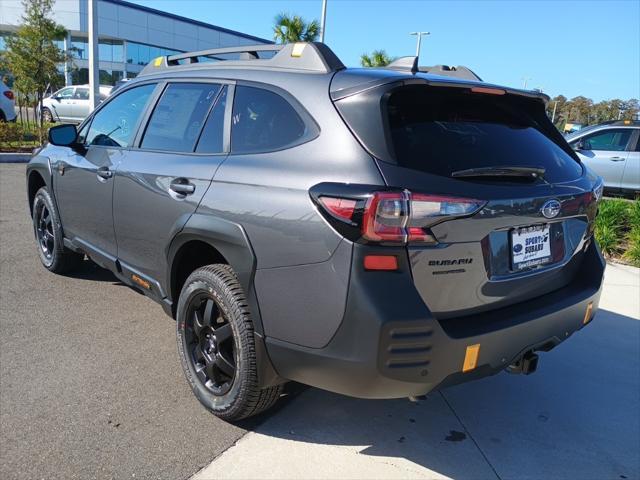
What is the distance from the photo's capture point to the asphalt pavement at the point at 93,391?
8.19ft

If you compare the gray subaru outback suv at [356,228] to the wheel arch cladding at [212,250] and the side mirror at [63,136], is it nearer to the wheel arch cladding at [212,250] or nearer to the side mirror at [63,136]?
the wheel arch cladding at [212,250]

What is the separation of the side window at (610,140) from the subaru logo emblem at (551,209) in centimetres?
1125

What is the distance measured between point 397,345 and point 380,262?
1.07ft

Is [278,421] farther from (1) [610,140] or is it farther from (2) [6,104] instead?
(2) [6,104]

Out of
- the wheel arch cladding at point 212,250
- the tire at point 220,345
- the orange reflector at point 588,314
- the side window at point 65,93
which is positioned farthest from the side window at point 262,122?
the side window at point 65,93

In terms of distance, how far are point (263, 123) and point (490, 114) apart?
1.13 m

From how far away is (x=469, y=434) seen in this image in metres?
2.90

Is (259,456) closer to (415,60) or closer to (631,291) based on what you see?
(415,60)

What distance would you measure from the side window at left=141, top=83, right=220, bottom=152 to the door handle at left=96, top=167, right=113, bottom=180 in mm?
374

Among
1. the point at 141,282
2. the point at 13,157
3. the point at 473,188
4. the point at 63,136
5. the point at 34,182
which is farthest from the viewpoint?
the point at 13,157

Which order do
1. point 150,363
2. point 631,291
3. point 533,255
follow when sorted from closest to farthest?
point 533,255, point 150,363, point 631,291

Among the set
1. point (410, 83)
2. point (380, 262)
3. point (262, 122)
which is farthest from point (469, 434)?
point (262, 122)

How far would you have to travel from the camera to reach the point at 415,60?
9.07 ft

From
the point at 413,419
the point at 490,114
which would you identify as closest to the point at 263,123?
the point at 490,114
